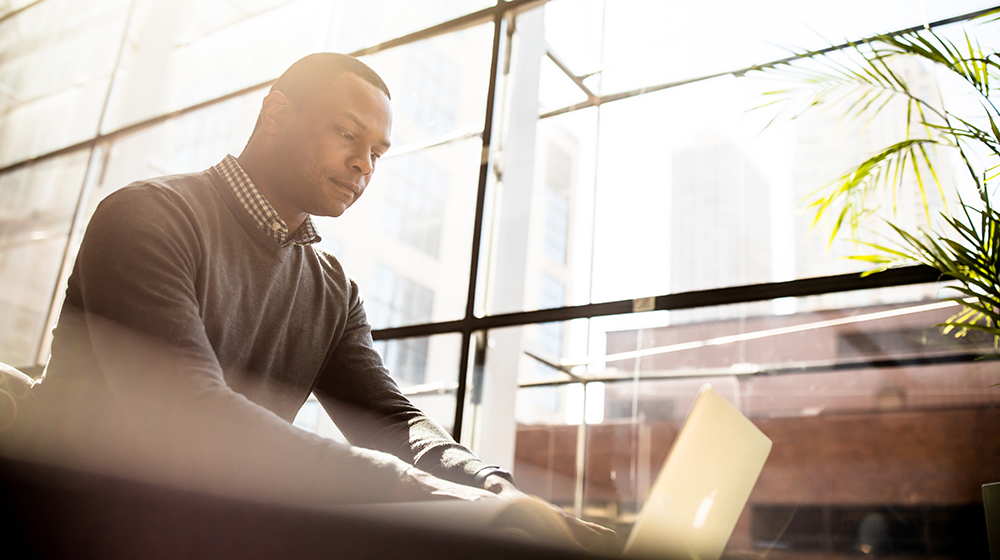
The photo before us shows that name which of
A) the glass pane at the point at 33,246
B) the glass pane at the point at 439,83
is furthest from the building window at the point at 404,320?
the glass pane at the point at 33,246

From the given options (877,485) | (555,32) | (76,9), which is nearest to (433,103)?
(555,32)

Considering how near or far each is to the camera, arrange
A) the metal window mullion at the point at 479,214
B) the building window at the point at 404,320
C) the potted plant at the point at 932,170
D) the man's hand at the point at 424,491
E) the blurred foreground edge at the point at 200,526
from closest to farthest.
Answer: the blurred foreground edge at the point at 200,526 < the man's hand at the point at 424,491 < the potted plant at the point at 932,170 < the metal window mullion at the point at 479,214 < the building window at the point at 404,320

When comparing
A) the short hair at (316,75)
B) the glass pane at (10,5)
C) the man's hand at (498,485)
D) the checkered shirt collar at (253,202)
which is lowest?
the man's hand at (498,485)

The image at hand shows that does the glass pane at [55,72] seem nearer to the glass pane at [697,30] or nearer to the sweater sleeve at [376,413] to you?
the glass pane at [697,30]

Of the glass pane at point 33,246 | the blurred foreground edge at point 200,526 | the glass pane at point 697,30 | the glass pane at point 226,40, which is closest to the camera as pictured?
the blurred foreground edge at point 200,526

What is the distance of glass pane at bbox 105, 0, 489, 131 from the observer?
4277 millimetres

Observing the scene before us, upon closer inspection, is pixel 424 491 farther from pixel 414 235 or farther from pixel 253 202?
pixel 414 235

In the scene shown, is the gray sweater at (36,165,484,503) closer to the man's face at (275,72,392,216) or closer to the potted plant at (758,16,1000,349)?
the man's face at (275,72,392,216)

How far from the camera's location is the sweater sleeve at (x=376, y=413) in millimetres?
1263

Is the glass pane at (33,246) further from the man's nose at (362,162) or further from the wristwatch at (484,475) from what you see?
the wristwatch at (484,475)

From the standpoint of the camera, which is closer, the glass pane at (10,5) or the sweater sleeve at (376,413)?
the sweater sleeve at (376,413)

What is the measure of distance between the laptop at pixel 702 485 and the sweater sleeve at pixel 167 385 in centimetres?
32

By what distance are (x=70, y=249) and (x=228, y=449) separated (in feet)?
16.0

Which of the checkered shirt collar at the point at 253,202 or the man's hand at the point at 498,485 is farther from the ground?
the checkered shirt collar at the point at 253,202
